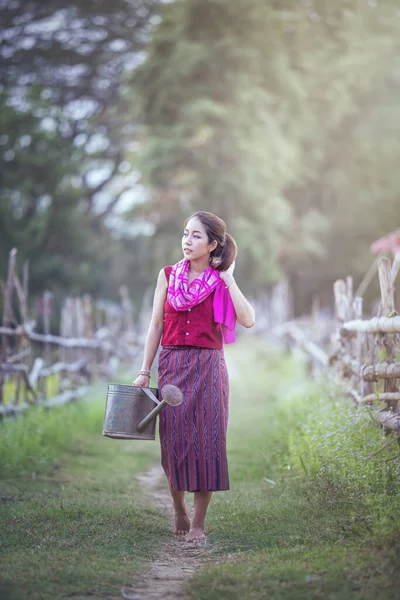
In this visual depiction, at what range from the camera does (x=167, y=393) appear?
4.20 meters

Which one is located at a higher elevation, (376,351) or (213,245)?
(213,245)

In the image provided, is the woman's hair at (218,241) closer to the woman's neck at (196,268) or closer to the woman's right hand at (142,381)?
the woman's neck at (196,268)

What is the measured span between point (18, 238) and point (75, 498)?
571 inches

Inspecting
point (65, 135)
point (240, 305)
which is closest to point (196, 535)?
point (240, 305)

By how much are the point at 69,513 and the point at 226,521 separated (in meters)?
0.91

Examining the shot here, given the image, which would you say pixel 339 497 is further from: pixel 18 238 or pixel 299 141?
pixel 299 141

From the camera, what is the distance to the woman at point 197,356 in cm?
439

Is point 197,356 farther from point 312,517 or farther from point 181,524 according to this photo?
point 312,517

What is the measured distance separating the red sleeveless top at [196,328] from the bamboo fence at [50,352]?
3.53 m

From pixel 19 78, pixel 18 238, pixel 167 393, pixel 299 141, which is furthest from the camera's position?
pixel 299 141

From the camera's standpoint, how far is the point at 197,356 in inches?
175

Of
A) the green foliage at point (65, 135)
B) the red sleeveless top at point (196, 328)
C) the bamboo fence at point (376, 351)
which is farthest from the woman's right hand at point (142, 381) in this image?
the green foliage at point (65, 135)

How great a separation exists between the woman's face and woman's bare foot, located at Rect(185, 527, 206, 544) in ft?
4.81

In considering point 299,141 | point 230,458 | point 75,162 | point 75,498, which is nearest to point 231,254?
point 75,498
